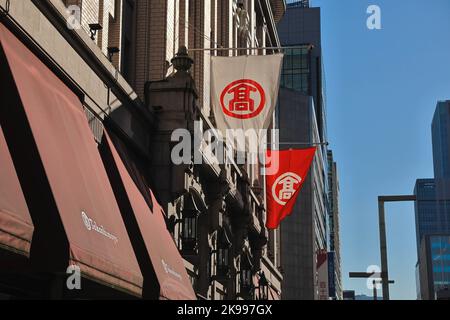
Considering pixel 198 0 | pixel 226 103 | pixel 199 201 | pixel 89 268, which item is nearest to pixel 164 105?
pixel 226 103

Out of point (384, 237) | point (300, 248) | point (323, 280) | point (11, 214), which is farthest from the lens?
point (300, 248)

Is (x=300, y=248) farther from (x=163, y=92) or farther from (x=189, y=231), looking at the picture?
(x=163, y=92)

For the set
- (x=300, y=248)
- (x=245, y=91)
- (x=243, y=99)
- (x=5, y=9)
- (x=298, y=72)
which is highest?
(x=298, y=72)

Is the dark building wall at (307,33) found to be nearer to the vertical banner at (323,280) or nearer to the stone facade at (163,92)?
the vertical banner at (323,280)

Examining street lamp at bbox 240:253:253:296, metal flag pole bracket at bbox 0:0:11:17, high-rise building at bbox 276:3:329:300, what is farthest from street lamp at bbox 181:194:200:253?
high-rise building at bbox 276:3:329:300

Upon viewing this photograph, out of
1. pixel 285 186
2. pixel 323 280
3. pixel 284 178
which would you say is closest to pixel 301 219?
pixel 323 280

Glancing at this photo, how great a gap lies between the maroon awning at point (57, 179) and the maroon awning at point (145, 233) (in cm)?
149

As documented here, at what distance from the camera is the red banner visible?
2683 cm

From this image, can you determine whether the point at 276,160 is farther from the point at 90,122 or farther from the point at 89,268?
the point at 89,268

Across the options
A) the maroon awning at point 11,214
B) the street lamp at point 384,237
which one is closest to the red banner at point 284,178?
the street lamp at point 384,237

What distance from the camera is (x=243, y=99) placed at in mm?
18562

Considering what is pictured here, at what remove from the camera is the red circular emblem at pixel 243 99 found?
18500 mm

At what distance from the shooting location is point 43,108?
10867 millimetres

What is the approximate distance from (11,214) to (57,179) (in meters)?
2.02
